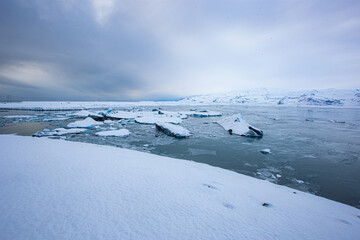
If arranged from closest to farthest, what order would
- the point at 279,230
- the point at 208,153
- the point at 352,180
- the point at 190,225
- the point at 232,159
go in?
the point at 190,225
the point at 279,230
the point at 352,180
the point at 232,159
the point at 208,153

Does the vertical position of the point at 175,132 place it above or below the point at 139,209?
below

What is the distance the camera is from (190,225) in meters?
1.12

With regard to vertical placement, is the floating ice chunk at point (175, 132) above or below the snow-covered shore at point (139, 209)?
below

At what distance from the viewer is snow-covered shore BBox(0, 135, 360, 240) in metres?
1.00

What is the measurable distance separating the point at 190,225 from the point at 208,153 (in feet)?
13.0

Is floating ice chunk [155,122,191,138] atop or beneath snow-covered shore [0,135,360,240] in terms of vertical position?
beneath

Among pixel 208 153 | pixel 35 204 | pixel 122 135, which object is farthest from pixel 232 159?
pixel 122 135

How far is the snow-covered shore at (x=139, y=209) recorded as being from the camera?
1.00m

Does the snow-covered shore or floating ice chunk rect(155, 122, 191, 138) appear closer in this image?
the snow-covered shore

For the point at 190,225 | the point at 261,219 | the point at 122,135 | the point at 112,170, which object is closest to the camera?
the point at 190,225

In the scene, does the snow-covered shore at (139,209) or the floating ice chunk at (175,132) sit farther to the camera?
the floating ice chunk at (175,132)

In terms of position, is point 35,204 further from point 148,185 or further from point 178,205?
point 178,205

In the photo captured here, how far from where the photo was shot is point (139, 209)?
124 cm

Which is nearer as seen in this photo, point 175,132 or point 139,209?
point 139,209
